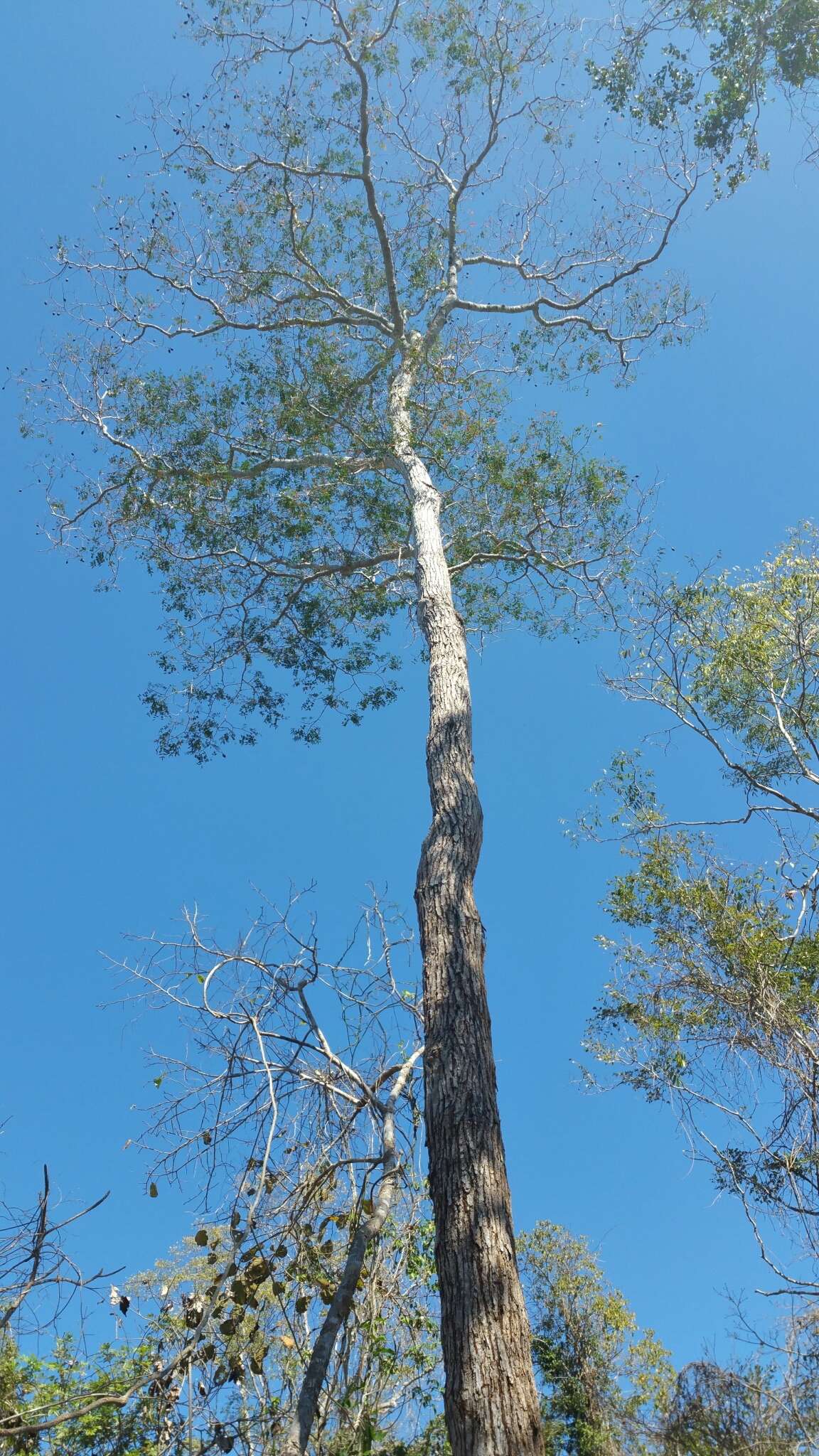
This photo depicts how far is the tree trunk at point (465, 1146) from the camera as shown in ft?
8.81

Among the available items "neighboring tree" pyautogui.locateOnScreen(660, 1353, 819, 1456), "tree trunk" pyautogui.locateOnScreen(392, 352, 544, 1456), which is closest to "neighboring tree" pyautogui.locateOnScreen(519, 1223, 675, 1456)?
"neighboring tree" pyautogui.locateOnScreen(660, 1353, 819, 1456)

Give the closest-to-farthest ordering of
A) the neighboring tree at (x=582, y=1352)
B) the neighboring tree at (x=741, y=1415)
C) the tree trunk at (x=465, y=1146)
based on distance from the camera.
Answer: the tree trunk at (x=465, y=1146) < the neighboring tree at (x=741, y=1415) < the neighboring tree at (x=582, y=1352)

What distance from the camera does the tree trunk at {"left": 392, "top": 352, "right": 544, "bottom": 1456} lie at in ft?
8.81

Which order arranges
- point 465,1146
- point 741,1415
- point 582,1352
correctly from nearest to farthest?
1. point 465,1146
2. point 741,1415
3. point 582,1352

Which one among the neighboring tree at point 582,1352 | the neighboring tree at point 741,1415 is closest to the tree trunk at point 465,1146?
the neighboring tree at point 741,1415

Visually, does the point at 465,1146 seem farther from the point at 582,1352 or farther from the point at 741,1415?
the point at 582,1352

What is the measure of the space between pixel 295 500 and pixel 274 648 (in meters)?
1.39

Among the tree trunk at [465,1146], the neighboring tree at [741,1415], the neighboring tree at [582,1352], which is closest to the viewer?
the tree trunk at [465,1146]

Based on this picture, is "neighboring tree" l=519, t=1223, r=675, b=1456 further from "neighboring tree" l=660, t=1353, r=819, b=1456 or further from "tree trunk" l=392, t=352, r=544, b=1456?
"tree trunk" l=392, t=352, r=544, b=1456

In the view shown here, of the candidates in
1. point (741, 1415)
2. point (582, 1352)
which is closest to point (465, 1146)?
point (741, 1415)

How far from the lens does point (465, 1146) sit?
3.21 metres

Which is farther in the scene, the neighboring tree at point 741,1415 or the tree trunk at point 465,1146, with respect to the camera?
the neighboring tree at point 741,1415

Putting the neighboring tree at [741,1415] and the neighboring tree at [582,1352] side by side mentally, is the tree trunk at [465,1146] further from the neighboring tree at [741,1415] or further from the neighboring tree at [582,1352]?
the neighboring tree at [582,1352]

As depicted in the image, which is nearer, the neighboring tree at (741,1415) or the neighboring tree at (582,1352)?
the neighboring tree at (741,1415)
